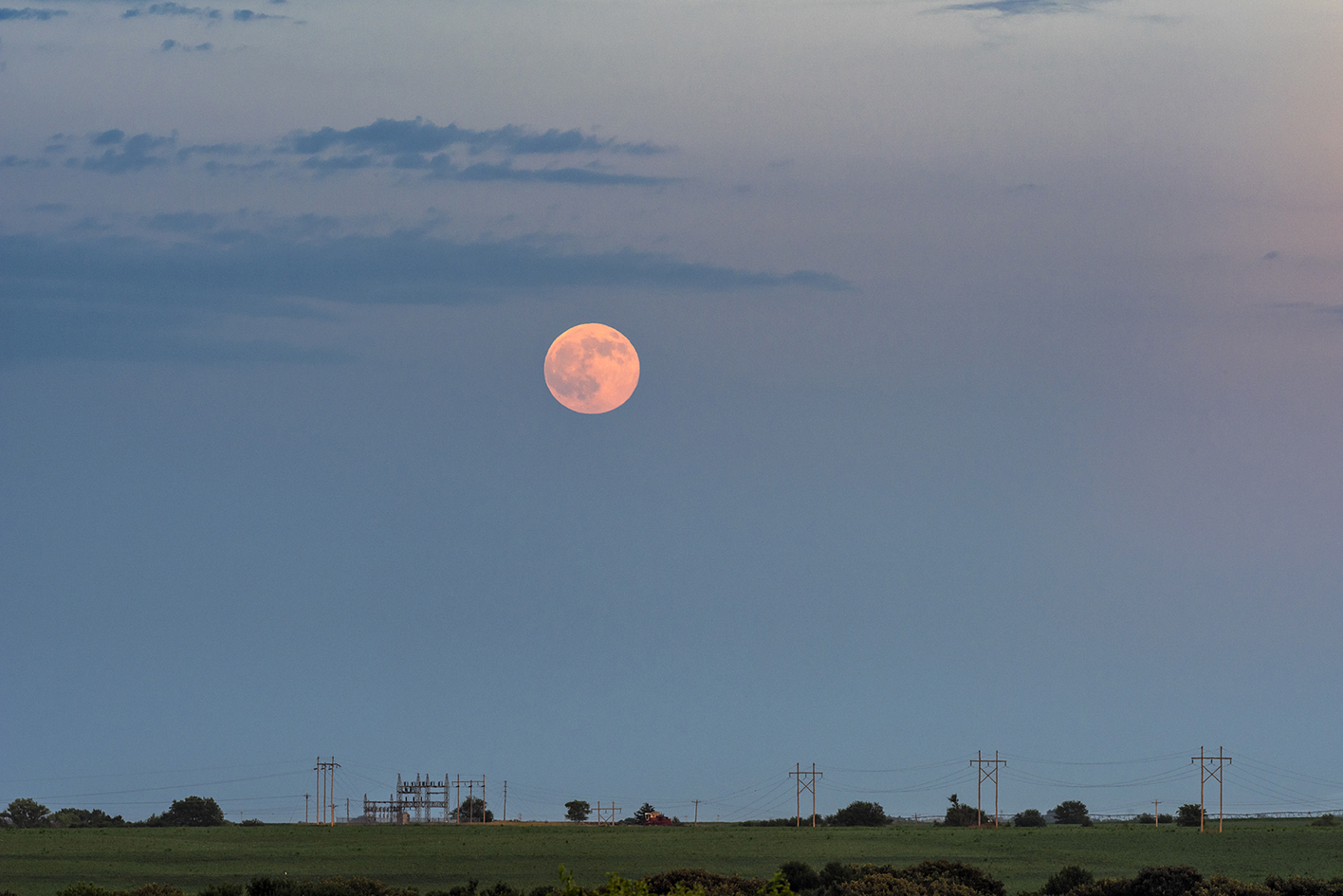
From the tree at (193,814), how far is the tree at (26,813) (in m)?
11.5

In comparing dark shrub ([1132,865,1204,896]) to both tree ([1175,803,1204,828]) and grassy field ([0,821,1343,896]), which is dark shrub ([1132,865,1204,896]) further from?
tree ([1175,803,1204,828])

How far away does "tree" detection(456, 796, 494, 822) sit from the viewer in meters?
158

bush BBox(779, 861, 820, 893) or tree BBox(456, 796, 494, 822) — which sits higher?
bush BBox(779, 861, 820, 893)

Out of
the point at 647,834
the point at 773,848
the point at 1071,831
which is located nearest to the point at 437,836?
the point at 647,834

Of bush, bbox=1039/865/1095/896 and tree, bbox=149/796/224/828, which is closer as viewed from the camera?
bush, bbox=1039/865/1095/896

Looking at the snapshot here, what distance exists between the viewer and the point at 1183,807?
447 feet

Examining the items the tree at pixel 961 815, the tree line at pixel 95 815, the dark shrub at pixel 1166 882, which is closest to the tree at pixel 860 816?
the tree at pixel 961 815

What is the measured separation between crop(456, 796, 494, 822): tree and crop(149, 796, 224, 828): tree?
25.8 meters

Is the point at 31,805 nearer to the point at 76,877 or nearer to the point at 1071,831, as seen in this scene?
the point at 76,877

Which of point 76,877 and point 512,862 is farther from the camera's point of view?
point 512,862

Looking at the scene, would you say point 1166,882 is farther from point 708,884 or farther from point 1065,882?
point 708,884

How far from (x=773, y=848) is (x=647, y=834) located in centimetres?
1699

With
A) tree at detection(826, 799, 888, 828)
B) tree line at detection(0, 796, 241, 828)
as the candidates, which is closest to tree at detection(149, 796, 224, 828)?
tree line at detection(0, 796, 241, 828)

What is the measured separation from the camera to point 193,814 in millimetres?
148750
